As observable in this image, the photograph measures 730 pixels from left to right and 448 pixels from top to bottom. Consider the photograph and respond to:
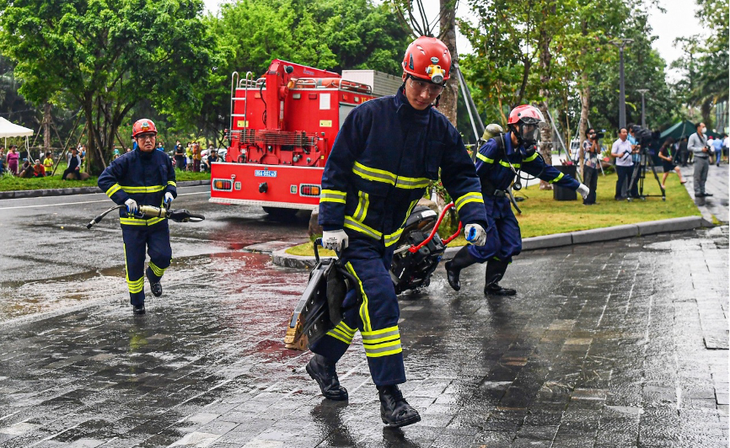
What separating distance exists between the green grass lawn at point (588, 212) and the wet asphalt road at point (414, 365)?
268 cm

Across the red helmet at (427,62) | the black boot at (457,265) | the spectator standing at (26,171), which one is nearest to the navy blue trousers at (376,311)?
the red helmet at (427,62)

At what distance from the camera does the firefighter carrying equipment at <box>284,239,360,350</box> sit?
4.41m

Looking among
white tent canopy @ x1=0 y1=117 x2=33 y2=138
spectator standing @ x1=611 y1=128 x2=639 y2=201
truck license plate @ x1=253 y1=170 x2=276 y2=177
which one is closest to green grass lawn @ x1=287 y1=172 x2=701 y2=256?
spectator standing @ x1=611 y1=128 x2=639 y2=201

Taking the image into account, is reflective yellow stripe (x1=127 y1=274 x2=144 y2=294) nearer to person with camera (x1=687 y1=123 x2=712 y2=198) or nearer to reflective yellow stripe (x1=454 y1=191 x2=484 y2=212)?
reflective yellow stripe (x1=454 y1=191 x2=484 y2=212)

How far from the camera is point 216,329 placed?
6895 mm

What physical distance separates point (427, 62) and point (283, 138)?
11.7 meters

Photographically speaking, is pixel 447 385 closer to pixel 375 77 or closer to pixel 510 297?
pixel 510 297

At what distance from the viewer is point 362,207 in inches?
181

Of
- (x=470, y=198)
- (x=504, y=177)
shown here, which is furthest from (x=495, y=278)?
(x=470, y=198)

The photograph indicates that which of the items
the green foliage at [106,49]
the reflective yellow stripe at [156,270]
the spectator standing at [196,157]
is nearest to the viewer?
the reflective yellow stripe at [156,270]

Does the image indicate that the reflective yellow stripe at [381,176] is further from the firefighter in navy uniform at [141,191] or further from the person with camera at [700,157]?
the person with camera at [700,157]

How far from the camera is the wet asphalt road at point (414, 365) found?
4.25 metres

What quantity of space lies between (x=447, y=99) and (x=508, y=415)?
34.1 ft

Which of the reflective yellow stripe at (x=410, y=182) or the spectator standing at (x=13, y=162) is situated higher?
the reflective yellow stripe at (x=410, y=182)
